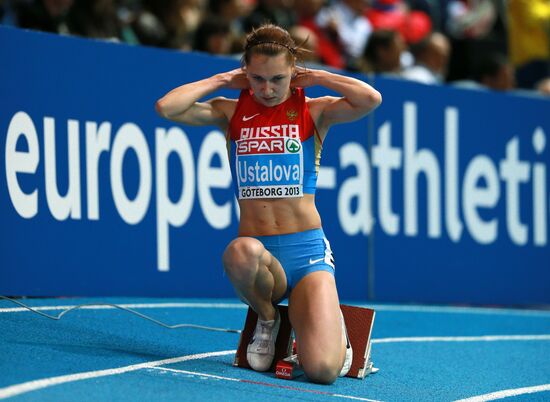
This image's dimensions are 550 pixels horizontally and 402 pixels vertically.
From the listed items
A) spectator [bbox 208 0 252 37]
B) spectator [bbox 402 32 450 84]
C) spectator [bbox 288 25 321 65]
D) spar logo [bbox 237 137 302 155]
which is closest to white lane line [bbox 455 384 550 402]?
spar logo [bbox 237 137 302 155]

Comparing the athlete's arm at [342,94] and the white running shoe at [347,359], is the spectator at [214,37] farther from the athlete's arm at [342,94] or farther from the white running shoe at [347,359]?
the white running shoe at [347,359]

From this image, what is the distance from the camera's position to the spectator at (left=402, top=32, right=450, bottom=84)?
40.4 ft

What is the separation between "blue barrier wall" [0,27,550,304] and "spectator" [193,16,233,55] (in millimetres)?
1129

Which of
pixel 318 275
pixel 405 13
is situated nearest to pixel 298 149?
pixel 318 275

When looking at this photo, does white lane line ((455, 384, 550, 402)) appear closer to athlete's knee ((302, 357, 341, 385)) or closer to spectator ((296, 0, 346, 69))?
athlete's knee ((302, 357, 341, 385))

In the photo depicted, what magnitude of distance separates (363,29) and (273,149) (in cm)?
707

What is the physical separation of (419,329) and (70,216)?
2921mm

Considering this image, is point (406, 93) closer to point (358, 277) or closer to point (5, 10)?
point (358, 277)

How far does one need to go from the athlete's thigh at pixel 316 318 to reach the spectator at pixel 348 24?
6291mm

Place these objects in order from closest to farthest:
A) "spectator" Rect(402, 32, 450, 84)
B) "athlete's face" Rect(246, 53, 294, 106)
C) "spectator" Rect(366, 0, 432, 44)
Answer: "athlete's face" Rect(246, 53, 294, 106)
"spectator" Rect(402, 32, 450, 84)
"spectator" Rect(366, 0, 432, 44)

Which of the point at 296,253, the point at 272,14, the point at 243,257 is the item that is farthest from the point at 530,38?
the point at 243,257

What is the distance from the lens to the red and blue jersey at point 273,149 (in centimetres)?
643

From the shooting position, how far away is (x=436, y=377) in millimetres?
6699

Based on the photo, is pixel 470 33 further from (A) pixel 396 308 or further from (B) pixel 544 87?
(A) pixel 396 308
